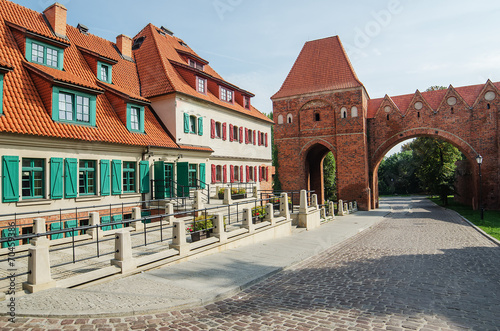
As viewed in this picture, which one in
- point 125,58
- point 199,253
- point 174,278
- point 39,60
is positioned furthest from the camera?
point 125,58

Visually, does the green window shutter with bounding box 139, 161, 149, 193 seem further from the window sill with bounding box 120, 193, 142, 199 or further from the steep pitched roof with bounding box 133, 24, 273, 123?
the steep pitched roof with bounding box 133, 24, 273, 123

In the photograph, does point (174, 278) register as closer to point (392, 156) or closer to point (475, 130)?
point (475, 130)

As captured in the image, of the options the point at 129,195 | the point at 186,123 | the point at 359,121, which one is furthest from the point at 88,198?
the point at 359,121

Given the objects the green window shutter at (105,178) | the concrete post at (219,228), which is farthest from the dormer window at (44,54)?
the concrete post at (219,228)

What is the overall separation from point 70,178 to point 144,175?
11.9ft

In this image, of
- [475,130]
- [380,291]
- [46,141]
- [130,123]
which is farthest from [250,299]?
[475,130]

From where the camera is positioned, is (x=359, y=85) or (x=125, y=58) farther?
(x=359, y=85)

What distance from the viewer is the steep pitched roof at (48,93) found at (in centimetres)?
1226

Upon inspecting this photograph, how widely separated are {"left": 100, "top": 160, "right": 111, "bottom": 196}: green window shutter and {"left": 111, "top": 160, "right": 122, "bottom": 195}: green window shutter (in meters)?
0.28

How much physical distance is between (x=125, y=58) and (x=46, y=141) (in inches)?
412

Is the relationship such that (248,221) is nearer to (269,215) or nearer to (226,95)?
(269,215)

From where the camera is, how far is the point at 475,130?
29.2 meters

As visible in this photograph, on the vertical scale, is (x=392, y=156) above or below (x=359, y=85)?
below

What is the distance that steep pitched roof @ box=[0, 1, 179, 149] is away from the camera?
12.3m
